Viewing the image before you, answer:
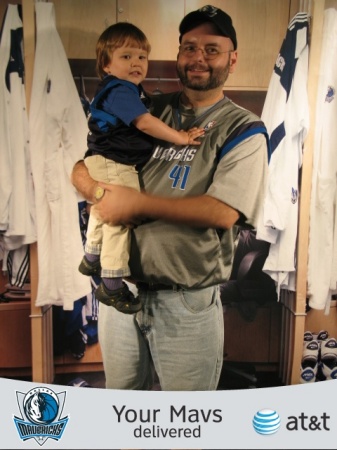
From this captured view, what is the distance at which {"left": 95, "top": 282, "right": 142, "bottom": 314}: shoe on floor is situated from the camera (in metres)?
1.22

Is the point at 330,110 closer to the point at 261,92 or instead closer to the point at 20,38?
the point at 261,92

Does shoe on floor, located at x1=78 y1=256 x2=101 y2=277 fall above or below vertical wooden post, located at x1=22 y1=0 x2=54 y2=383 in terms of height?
above

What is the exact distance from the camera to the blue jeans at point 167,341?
124 centimetres

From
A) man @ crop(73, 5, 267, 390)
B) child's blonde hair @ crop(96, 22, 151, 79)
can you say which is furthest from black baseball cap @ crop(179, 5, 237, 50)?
child's blonde hair @ crop(96, 22, 151, 79)

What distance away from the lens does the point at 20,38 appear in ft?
4.03

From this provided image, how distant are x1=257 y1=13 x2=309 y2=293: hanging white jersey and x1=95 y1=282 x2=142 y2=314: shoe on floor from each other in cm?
42

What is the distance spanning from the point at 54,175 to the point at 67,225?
151 millimetres

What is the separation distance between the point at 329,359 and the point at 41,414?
920mm

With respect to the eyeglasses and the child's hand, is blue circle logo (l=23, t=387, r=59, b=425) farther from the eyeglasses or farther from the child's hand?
the eyeglasses

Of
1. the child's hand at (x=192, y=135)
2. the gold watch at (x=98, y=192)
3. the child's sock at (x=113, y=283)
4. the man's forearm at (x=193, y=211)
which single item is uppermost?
the child's hand at (x=192, y=135)

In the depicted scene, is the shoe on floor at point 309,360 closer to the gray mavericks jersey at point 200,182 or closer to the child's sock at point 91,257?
the gray mavericks jersey at point 200,182

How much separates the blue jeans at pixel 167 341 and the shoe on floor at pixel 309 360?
0.29 meters

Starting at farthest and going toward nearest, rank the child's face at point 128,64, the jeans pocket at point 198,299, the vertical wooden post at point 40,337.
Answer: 1. the vertical wooden post at point 40,337
2. the jeans pocket at point 198,299
3. the child's face at point 128,64

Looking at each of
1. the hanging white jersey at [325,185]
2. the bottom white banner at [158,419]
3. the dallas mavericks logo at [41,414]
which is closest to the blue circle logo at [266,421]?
the bottom white banner at [158,419]
